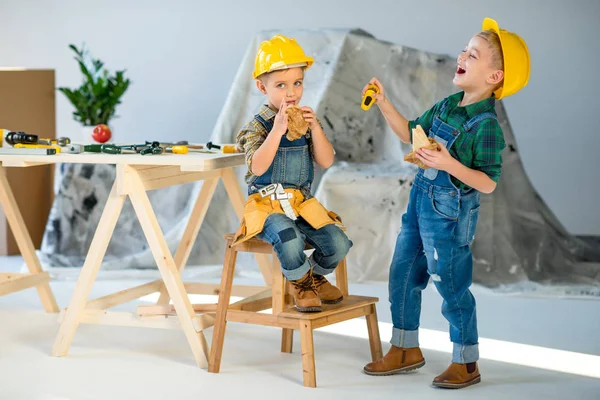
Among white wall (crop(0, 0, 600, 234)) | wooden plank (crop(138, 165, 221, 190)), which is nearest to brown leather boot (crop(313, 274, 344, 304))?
wooden plank (crop(138, 165, 221, 190))

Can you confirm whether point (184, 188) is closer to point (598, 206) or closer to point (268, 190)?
point (268, 190)

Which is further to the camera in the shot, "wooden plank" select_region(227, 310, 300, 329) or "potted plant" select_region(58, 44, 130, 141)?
"potted plant" select_region(58, 44, 130, 141)

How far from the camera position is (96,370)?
120 inches

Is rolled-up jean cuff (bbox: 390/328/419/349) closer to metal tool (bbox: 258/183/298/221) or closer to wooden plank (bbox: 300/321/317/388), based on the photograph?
wooden plank (bbox: 300/321/317/388)

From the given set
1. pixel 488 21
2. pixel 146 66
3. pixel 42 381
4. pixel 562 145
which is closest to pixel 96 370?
pixel 42 381

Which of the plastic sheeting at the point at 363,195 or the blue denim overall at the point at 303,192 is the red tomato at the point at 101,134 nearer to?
the blue denim overall at the point at 303,192

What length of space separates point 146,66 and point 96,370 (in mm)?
3176

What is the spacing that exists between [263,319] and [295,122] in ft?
2.10

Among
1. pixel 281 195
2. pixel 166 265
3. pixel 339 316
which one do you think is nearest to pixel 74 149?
pixel 166 265

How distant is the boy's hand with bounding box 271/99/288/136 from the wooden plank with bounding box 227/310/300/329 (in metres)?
0.58

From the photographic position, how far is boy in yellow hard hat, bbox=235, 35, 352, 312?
2.85 meters

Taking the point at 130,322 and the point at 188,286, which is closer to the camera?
the point at 130,322

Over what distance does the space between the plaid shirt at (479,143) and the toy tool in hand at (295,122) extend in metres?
0.45

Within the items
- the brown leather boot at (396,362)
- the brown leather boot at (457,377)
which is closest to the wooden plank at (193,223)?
the brown leather boot at (396,362)
